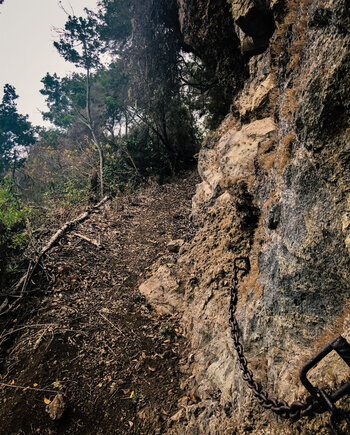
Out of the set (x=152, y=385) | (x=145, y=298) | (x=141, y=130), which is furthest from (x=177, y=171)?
(x=152, y=385)

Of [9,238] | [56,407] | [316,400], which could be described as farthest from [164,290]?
[9,238]

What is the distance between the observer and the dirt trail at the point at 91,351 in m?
2.80

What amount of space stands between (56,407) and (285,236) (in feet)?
10.9

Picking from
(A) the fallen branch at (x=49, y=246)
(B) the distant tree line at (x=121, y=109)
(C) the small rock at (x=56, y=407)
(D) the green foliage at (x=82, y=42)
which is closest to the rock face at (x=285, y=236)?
(C) the small rock at (x=56, y=407)

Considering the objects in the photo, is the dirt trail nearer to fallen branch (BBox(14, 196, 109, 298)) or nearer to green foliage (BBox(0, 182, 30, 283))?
fallen branch (BBox(14, 196, 109, 298))

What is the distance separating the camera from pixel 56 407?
279 centimetres

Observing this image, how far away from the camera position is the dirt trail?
9.18ft

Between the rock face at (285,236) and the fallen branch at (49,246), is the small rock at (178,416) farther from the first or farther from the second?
the fallen branch at (49,246)

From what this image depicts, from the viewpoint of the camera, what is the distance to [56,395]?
115 inches

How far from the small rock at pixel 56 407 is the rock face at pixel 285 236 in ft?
4.48

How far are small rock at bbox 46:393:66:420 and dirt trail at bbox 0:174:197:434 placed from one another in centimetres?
6

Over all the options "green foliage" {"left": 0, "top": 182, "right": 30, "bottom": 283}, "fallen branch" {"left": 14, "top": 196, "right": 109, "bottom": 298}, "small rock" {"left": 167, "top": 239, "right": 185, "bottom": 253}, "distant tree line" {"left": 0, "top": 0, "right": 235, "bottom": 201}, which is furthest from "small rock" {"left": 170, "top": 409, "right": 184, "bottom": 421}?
"distant tree line" {"left": 0, "top": 0, "right": 235, "bottom": 201}

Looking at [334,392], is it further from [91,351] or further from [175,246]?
[175,246]

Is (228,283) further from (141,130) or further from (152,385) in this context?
(141,130)
